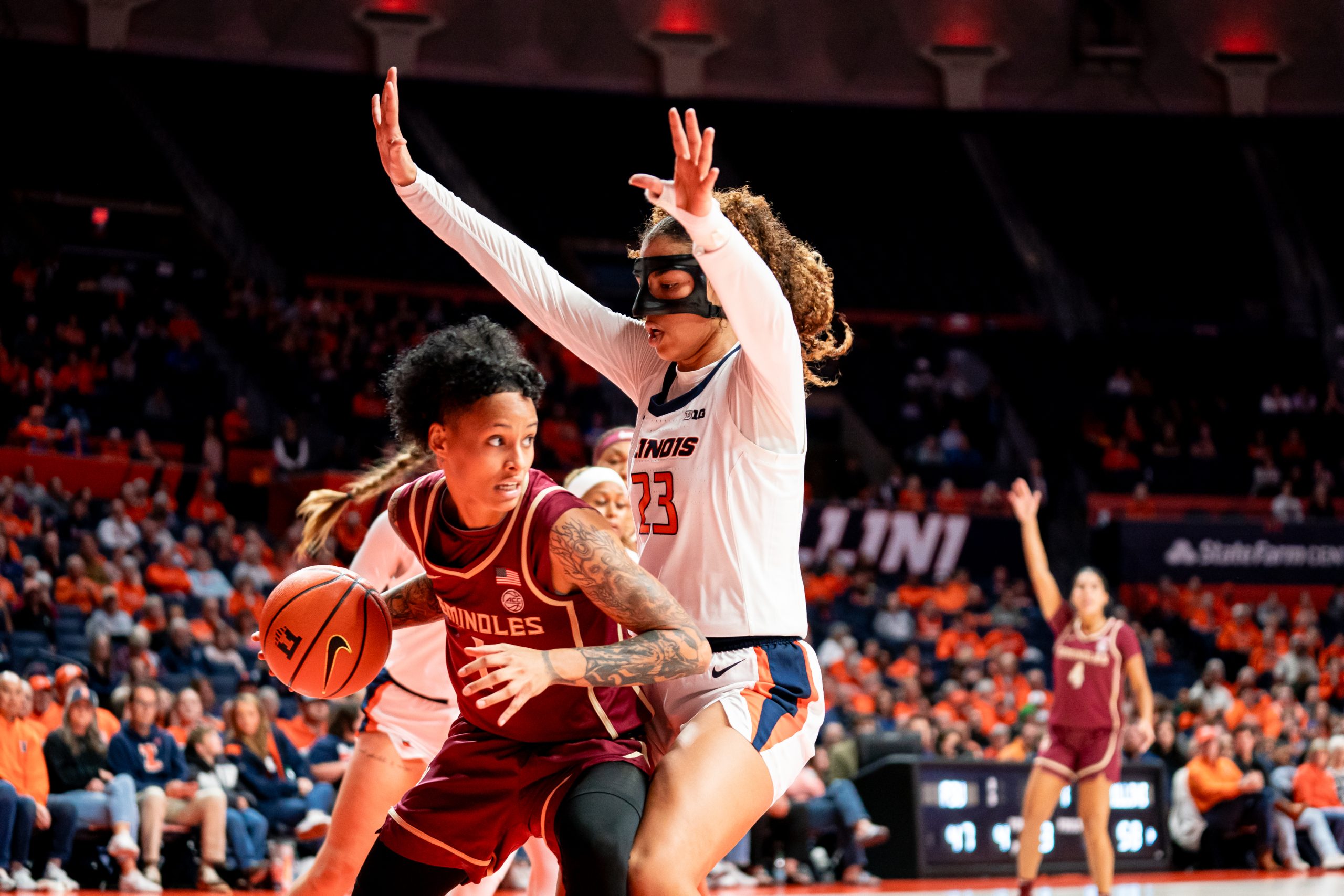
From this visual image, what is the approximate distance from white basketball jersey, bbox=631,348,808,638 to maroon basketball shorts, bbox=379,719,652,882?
0.42m

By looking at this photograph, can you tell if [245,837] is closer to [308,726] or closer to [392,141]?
[308,726]

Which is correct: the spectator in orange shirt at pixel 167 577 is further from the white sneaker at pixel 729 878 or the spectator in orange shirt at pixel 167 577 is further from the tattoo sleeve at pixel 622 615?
the tattoo sleeve at pixel 622 615

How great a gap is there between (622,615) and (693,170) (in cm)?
101

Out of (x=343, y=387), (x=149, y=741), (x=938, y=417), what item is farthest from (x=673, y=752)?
(x=938, y=417)

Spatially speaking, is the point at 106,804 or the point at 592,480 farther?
the point at 106,804

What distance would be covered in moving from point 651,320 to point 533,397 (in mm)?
384

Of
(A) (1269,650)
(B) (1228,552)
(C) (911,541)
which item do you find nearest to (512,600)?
(C) (911,541)

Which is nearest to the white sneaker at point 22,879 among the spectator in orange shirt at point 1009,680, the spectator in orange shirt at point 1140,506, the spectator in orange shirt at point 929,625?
the spectator in orange shirt at point 1009,680

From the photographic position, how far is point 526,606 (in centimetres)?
346

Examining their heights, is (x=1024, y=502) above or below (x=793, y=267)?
below

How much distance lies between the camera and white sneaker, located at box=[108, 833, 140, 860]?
8695 mm

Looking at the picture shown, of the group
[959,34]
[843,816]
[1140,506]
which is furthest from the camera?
[959,34]

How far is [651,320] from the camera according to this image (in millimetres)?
3756

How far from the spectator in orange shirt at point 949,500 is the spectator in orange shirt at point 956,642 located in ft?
8.16
